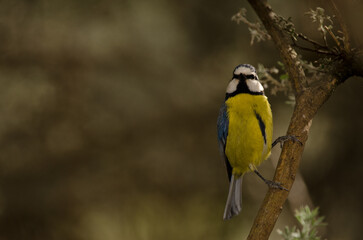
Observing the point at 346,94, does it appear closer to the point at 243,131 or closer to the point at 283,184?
the point at 243,131

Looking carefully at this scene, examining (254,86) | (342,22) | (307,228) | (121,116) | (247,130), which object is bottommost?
(307,228)

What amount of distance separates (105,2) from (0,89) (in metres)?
1.28

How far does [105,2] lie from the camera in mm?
4488

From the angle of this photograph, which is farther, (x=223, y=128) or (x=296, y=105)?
(x=223, y=128)

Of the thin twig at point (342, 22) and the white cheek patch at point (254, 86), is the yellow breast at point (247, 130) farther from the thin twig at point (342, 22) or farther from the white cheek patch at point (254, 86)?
the thin twig at point (342, 22)

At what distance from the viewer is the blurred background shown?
153 inches

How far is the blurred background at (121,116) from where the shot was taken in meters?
3.88

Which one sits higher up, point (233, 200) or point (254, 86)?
point (254, 86)

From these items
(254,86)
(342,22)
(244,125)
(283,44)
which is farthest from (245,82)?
(342,22)

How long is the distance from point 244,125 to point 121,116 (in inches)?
80.6

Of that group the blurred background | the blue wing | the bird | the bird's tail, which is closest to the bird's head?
the bird

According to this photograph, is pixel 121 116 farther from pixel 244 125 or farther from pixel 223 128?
pixel 244 125

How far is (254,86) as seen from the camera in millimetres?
2600

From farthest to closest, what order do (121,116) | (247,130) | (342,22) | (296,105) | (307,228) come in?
(121,116)
(247,130)
(307,228)
(296,105)
(342,22)
